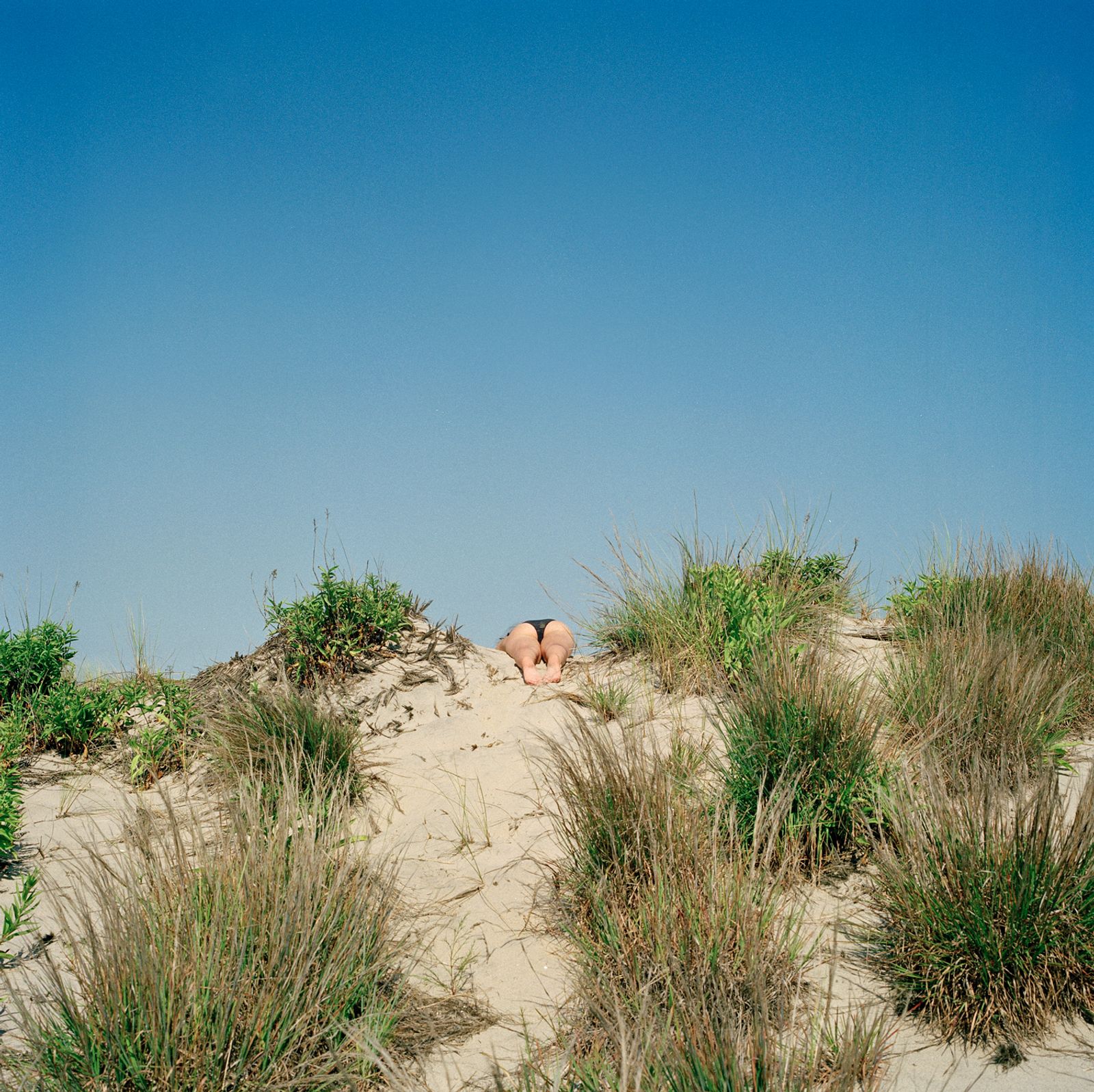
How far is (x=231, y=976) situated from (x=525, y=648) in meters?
5.21

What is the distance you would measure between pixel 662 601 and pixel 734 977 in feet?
13.4

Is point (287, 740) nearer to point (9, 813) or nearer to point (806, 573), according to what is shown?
point (9, 813)

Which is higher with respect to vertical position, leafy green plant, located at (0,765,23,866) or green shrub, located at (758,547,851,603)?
green shrub, located at (758,547,851,603)

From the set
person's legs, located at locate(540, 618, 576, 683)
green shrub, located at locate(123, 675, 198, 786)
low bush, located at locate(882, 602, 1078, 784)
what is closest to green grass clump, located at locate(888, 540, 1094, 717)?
low bush, located at locate(882, 602, 1078, 784)

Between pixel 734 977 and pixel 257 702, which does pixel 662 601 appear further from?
pixel 734 977

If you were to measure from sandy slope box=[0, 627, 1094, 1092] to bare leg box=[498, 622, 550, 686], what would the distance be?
134mm

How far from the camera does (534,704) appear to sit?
22.1ft

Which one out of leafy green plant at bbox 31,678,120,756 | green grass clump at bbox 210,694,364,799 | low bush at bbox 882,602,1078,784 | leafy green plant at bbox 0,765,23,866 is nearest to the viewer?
leafy green plant at bbox 0,765,23,866

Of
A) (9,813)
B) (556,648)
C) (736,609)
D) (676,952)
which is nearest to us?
(676,952)

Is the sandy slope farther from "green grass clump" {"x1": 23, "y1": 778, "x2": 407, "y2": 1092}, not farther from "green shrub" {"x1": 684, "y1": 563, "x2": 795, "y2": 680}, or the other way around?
"green shrub" {"x1": 684, "y1": 563, "x2": 795, "y2": 680}

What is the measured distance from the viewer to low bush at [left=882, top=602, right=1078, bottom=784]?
4.78m

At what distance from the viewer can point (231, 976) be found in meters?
2.98

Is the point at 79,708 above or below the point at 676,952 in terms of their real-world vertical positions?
above

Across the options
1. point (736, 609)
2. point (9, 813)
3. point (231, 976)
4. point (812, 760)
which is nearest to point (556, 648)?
point (736, 609)
